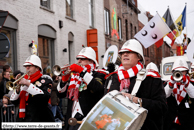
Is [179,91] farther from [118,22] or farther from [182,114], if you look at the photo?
[118,22]

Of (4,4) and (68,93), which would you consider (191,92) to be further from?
(4,4)

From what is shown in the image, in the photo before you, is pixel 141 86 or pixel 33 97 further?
pixel 33 97

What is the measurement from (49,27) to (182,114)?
9026 millimetres

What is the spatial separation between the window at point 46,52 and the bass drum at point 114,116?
1006cm

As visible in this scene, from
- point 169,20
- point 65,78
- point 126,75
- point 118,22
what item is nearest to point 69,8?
point 169,20

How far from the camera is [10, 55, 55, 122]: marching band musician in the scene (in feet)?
15.5

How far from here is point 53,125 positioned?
3.47m

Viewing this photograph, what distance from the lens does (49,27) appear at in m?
12.9

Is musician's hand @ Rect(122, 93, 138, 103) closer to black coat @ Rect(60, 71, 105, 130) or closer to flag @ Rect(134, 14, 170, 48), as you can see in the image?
black coat @ Rect(60, 71, 105, 130)

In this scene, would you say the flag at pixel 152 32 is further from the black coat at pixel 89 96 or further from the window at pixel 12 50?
the black coat at pixel 89 96

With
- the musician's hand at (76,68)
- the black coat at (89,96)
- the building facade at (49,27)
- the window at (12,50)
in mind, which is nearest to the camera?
the musician's hand at (76,68)

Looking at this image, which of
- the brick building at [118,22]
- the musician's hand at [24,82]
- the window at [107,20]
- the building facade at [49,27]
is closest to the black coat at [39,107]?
the musician's hand at [24,82]

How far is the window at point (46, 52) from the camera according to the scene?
12445 millimetres

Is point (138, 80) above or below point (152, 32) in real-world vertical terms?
below
